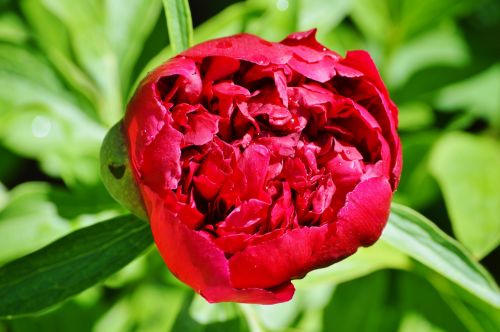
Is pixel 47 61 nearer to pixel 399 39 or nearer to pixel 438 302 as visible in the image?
pixel 399 39

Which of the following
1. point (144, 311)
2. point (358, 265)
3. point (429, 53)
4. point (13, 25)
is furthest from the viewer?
point (429, 53)

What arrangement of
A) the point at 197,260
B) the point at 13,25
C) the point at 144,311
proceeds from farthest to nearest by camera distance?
the point at 13,25 → the point at 144,311 → the point at 197,260

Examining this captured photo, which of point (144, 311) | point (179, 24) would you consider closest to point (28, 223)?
point (144, 311)

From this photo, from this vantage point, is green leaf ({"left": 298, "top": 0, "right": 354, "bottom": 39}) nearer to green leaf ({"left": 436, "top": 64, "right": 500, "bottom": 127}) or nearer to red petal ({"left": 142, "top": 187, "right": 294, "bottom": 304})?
green leaf ({"left": 436, "top": 64, "right": 500, "bottom": 127})

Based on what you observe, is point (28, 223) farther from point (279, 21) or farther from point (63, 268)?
point (279, 21)

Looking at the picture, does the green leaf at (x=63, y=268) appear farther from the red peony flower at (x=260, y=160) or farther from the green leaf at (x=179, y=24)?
the green leaf at (x=179, y=24)

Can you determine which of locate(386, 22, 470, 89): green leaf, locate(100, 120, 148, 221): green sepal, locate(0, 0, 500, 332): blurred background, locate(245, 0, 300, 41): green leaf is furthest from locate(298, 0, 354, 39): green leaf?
locate(100, 120, 148, 221): green sepal

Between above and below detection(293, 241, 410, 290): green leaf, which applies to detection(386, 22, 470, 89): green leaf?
above
